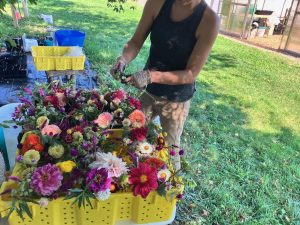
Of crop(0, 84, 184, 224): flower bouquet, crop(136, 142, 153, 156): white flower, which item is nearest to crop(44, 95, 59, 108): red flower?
crop(0, 84, 184, 224): flower bouquet

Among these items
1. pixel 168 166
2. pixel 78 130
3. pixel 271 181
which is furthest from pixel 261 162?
pixel 78 130

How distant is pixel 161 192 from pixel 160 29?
1006mm

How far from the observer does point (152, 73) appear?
1604mm

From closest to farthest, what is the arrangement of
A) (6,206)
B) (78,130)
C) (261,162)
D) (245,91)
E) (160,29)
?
(6,206)
(78,130)
(160,29)
(261,162)
(245,91)

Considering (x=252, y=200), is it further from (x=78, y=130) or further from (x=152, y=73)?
(x=78, y=130)

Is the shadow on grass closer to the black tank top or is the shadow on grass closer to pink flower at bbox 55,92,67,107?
the black tank top

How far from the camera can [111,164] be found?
107cm

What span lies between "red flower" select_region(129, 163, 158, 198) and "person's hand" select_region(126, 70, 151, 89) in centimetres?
58

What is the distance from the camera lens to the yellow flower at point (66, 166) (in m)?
1.05

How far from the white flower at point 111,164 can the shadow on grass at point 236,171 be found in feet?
4.72

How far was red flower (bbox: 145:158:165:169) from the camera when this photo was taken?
1.15 metres

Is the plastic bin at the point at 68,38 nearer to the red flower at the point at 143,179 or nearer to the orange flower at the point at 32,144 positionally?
the orange flower at the point at 32,144

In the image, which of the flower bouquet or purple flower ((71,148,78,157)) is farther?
purple flower ((71,148,78,157))

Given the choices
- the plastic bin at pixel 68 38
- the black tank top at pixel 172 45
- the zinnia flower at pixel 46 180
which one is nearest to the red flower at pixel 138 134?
the zinnia flower at pixel 46 180
